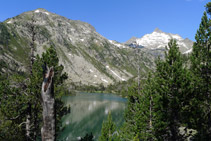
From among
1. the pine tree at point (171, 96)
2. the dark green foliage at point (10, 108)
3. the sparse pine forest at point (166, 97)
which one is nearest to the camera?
the dark green foliage at point (10, 108)

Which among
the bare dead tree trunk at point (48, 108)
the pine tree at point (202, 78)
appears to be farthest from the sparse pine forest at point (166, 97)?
the bare dead tree trunk at point (48, 108)

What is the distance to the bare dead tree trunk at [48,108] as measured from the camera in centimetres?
448

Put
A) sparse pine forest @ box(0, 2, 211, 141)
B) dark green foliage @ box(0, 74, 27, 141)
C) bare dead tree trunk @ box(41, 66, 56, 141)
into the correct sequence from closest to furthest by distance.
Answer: bare dead tree trunk @ box(41, 66, 56, 141), dark green foliage @ box(0, 74, 27, 141), sparse pine forest @ box(0, 2, 211, 141)

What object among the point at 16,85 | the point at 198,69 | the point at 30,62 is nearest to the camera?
the point at 16,85

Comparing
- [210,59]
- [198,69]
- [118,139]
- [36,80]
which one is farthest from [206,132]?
[36,80]

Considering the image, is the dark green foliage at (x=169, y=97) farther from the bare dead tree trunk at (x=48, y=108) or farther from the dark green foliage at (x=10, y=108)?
the bare dead tree trunk at (x=48, y=108)

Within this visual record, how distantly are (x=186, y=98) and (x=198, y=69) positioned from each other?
465cm

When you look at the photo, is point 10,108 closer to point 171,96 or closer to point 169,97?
point 169,97

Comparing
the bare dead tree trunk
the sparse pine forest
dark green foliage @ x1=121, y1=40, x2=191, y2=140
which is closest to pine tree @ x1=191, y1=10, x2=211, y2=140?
the sparse pine forest

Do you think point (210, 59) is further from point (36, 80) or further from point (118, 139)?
point (36, 80)

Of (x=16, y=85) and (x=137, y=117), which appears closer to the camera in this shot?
(x=16, y=85)

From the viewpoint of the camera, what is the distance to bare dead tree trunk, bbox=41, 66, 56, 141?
4.48m

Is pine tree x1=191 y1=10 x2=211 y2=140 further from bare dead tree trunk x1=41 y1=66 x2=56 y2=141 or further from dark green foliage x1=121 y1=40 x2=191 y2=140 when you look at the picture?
bare dead tree trunk x1=41 y1=66 x2=56 y2=141

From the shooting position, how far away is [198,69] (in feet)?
64.7
